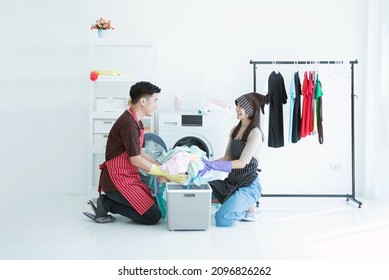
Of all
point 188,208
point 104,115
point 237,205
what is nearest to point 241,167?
point 237,205

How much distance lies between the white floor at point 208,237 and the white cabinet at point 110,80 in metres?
0.81

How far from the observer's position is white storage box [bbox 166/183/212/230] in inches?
158

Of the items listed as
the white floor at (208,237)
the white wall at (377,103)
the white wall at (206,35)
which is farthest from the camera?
the white wall at (206,35)

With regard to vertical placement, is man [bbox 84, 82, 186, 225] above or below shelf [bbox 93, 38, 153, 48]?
below

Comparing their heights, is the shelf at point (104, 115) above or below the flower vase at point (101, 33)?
below

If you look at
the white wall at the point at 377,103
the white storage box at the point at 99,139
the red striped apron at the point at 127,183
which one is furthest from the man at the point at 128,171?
the white wall at the point at 377,103

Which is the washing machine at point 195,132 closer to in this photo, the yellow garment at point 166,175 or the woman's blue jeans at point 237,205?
the woman's blue jeans at point 237,205

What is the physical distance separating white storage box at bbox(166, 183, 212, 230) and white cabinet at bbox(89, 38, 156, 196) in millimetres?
1619

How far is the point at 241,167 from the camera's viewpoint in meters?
4.25

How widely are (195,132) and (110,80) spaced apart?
3.71 ft

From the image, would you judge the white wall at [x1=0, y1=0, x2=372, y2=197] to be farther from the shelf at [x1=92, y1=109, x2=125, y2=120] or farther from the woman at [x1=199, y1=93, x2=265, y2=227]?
the woman at [x1=199, y1=93, x2=265, y2=227]

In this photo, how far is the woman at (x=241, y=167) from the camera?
428cm

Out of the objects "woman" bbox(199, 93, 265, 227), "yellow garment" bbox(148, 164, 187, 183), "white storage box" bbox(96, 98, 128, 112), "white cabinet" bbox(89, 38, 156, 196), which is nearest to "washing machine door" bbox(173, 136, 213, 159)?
"white cabinet" bbox(89, 38, 156, 196)

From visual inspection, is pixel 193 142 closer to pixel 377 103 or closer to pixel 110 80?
pixel 110 80
